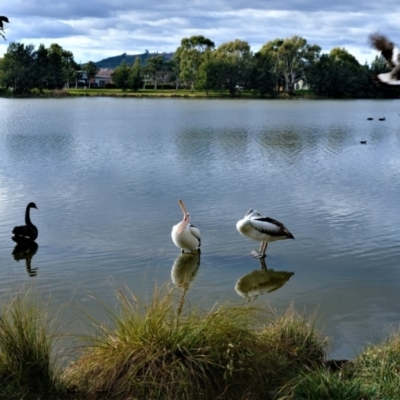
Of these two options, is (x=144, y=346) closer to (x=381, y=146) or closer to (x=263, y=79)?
(x=381, y=146)

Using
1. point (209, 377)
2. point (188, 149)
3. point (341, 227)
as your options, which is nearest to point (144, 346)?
point (209, 377)

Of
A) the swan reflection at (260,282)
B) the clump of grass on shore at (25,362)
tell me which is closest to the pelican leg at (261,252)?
the swan reflection at (260,282)

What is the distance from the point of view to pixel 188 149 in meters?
25.7

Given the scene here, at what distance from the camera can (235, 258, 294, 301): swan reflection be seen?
28.5ft

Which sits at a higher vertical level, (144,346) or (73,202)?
(144,346)

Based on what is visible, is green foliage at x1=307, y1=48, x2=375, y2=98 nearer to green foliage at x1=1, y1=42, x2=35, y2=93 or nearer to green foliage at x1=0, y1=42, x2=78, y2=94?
green foliage at x1=0, y1=42, x2=78, y2=94

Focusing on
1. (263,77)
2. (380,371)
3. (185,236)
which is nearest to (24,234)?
(185,236)

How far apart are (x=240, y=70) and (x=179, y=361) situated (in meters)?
94.8

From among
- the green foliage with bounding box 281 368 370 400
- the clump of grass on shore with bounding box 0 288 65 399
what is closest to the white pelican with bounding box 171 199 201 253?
the clump of grass on shore with bounding box 0 288 65 399

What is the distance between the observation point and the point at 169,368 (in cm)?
409

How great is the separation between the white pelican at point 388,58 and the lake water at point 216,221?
169 inches

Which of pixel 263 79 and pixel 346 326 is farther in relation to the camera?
pixel 263 79

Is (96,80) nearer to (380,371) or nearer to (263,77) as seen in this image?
(263,77)

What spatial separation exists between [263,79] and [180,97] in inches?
522
